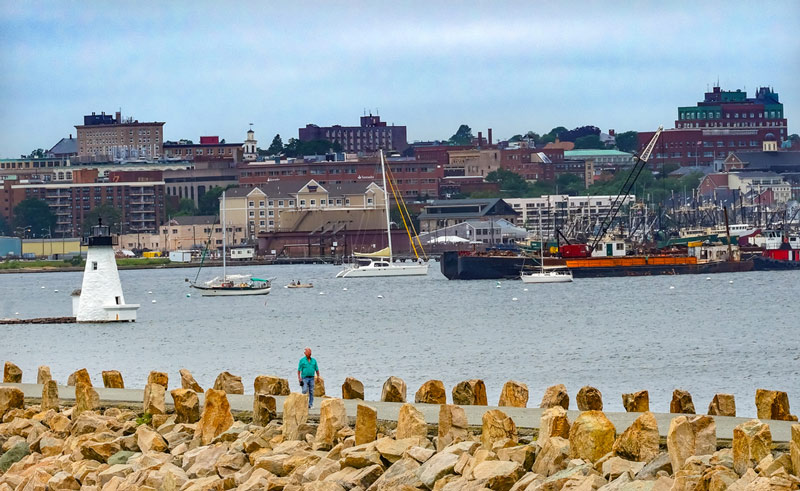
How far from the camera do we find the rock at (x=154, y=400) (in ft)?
47.9

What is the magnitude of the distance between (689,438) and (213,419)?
4.88 meters

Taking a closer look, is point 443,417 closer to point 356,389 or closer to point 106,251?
point 356,389

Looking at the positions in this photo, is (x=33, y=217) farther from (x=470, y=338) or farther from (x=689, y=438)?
(x=689, y=438)

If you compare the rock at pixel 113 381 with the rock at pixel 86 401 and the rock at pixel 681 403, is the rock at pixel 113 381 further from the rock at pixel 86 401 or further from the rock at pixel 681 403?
the rock at pixel 681 403

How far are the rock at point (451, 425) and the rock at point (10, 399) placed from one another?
591 cm

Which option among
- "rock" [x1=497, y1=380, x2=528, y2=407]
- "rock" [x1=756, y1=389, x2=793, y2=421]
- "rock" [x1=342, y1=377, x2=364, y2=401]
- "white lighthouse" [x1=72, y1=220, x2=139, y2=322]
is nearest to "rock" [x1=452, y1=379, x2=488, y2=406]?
"rock" [x1=497, y1=380, x2=528, y2=407]

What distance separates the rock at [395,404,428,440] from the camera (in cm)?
1208

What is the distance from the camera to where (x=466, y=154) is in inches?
7175

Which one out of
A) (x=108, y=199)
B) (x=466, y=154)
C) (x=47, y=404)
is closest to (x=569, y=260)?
(x=47, y=404)

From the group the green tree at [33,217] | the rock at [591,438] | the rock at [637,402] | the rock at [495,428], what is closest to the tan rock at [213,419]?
the rock at [495,428]

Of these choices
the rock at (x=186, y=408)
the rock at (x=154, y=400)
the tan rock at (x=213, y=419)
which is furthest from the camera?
the rock at (x=154, y=400)

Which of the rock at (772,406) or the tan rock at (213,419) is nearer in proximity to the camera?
the rock at (772,406)

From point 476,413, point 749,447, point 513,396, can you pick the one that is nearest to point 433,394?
point 513,396

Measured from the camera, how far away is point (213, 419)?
13602 mm
